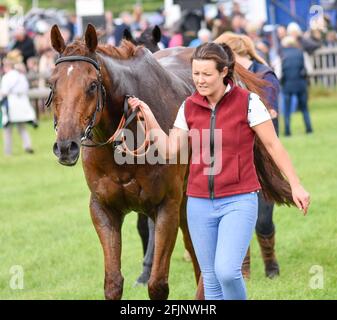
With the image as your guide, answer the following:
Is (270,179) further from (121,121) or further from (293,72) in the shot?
(293,72)

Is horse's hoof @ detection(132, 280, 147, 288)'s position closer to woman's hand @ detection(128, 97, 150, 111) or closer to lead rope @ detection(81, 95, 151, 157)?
lead rope @ detection(81, 95, 151, 157)

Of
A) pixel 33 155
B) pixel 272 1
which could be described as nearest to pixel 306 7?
pixel 272 1

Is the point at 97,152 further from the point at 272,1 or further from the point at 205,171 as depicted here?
the point at 272,1

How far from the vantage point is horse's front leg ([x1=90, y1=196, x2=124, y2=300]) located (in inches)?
266

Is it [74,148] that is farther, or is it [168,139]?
[168,139]

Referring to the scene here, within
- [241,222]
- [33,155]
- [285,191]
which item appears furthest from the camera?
[33,155]

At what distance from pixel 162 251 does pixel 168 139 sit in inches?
41.2

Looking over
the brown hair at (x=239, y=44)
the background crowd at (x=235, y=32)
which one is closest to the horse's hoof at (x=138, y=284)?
the brown hair at (x=239, y=44)

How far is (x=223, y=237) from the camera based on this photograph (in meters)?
5.72

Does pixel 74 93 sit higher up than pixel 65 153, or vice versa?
pixel 74 93

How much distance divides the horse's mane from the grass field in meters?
2.15

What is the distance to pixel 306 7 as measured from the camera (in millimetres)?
26031

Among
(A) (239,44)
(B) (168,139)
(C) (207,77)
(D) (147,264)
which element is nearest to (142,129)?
(B) (168,139)

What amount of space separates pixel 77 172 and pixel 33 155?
2972 millimetres
